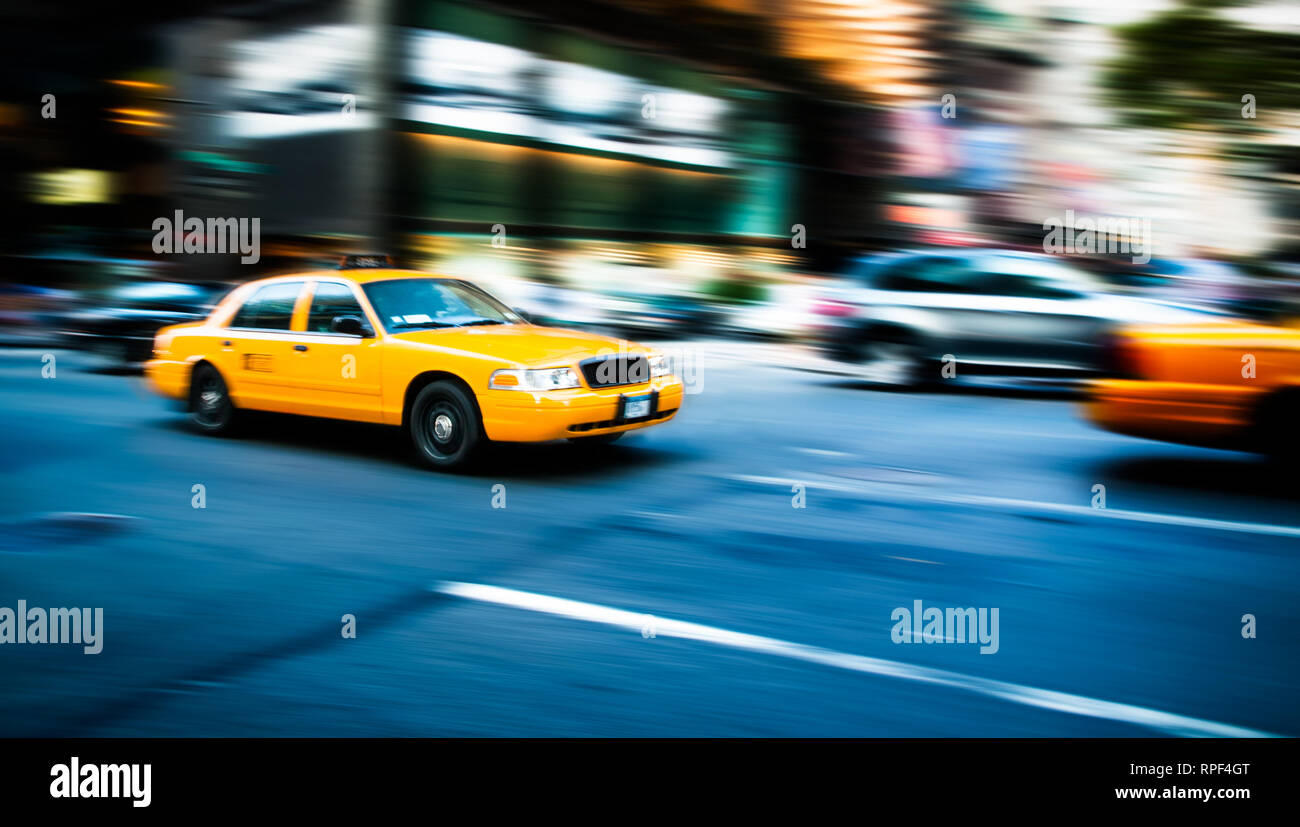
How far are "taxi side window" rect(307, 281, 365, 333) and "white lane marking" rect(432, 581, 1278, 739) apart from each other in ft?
11.9

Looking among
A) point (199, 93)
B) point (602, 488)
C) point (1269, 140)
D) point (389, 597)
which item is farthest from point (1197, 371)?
point (199, 93)

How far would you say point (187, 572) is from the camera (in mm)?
5480

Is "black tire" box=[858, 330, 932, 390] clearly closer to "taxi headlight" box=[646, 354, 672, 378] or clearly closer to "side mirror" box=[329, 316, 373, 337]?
"taxi headlight" box=[646, 354, 672, 378]

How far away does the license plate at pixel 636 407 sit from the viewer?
7.86m

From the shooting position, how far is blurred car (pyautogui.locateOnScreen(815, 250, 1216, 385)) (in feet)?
37.9

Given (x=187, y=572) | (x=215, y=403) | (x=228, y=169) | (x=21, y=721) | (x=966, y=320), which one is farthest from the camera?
(x=228, y=169)

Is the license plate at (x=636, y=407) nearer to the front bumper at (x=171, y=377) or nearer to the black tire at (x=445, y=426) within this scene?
the black tire at (x=445, y=426)

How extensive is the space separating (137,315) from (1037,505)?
11849 millimetres

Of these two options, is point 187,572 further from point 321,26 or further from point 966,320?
point 321,26

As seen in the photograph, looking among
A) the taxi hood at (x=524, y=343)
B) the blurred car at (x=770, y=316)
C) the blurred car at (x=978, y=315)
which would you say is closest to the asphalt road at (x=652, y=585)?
the taxi hood at (x=524, y=343)

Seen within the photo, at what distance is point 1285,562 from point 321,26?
→ 19.2 meters

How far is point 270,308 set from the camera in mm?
8914

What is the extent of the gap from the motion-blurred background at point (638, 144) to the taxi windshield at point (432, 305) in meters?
7.29

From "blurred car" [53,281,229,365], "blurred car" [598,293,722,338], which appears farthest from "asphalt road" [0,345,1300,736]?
"blurred car" [598,293,722,338]
